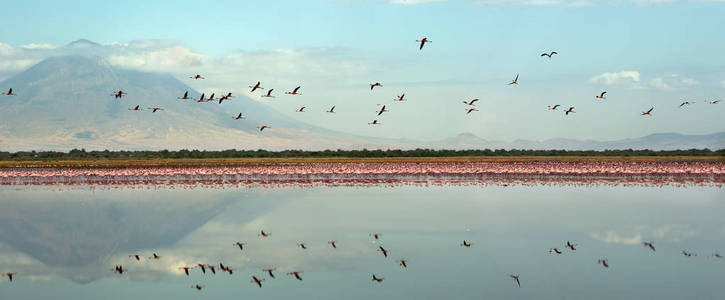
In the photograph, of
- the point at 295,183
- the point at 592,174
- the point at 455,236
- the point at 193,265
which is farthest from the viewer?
the point at 592,174

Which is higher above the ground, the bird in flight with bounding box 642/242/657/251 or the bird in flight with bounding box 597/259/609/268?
the bird in flight with bounding box 642/242/657/251

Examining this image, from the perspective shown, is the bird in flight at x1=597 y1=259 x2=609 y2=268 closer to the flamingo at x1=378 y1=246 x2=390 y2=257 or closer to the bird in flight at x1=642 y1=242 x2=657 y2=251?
the bird in flight at x1=642 y1=242 x2=657 y2=251

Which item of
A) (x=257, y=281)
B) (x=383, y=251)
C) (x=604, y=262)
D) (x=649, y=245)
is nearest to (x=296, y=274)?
(x=257, y=281)

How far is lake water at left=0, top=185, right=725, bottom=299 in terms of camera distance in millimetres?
21844

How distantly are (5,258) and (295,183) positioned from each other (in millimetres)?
29354

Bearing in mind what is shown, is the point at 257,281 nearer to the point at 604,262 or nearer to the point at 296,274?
the point at 296,274

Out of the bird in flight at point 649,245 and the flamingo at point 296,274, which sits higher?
the bird in flight at point 649,245

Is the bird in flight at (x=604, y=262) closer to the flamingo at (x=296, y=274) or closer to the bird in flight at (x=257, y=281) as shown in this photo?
the flamingo at (x=296, y=274)

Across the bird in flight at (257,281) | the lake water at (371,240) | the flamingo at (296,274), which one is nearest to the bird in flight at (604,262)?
the lake water at (371,240)

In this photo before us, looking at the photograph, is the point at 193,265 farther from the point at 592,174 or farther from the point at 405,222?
the point at 592,174

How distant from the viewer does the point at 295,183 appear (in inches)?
2178

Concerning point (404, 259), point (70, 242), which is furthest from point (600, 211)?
point (70, 242)

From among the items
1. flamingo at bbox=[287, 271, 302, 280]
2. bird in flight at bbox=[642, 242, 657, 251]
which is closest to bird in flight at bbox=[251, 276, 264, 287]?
flamingo at bbox=[287, 271, 302, 280]

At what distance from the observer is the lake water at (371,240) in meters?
21.8
